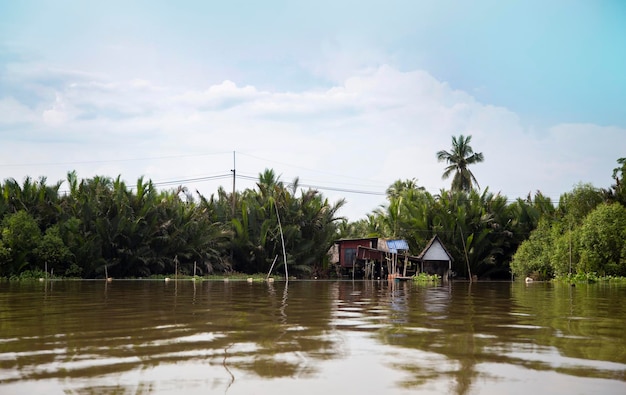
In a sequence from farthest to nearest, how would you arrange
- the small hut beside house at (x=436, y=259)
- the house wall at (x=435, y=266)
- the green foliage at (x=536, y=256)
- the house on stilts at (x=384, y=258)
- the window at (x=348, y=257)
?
the window at (x=348, y=257), the house wall at (x=435, y=266), the small hut beside house at (x=436, y=259), the house on stilts at (x=384, y=258), the green foliage at (x=536, y=256)

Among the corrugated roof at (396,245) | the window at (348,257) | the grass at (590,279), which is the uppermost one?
A: the corrugated roof at (396,245)

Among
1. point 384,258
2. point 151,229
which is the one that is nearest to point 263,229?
point 151,229

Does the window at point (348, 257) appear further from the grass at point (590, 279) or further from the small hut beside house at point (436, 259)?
the grass at point (590, 279)

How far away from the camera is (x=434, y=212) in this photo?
45.4m

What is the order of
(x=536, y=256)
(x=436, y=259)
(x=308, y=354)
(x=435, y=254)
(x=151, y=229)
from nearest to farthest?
(x=308, y=354), (x=151, y=229), (x=536, y=256), (x=436, y=259), (x=435, y=254)

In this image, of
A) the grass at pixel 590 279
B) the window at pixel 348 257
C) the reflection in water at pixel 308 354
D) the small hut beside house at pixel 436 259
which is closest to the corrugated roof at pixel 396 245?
the small hut beside house at pixel 436 259

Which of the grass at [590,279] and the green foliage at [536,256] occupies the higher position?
the green foliage at [536,256]

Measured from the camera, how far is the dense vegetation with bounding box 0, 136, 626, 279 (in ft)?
111

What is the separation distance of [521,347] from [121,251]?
31.3m

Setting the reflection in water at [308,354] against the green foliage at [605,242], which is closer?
the reflection in water at [308,354]

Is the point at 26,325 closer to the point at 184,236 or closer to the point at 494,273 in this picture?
the point at 184,236

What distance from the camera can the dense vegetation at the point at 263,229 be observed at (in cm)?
3391

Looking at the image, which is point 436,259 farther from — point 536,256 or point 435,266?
point 536,256

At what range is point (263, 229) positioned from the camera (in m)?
38.6
